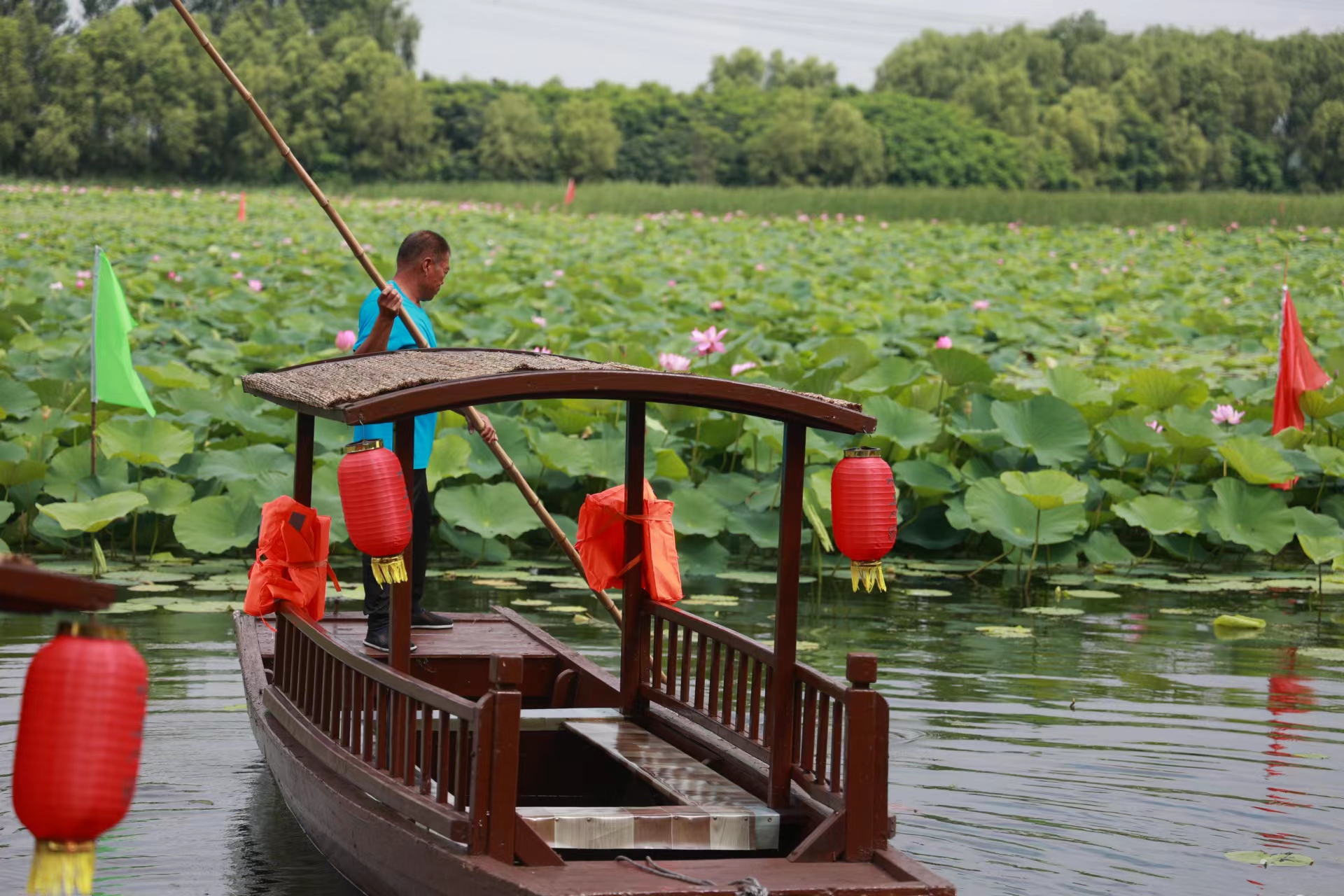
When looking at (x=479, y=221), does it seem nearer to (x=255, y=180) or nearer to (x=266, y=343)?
(x=266, y=343)

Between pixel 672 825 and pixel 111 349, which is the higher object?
pixel 111 349

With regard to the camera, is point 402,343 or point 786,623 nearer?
point 786,623

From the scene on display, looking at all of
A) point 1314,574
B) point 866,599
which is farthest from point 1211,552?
point 866,599

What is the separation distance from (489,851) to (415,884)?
309 mm

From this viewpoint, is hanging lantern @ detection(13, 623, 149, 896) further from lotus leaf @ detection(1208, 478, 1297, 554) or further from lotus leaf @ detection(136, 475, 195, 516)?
lotus leaf @ detection(1208, 478, 1297, 554)

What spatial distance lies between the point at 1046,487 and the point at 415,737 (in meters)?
3.93

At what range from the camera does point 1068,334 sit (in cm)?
1270

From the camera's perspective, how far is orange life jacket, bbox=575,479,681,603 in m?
4.01

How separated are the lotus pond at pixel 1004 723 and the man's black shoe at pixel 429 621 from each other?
2.00 feet

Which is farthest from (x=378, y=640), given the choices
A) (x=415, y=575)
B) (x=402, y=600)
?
(x=402, y=600)

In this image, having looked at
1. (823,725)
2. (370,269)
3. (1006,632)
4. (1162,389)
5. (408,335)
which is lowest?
(1006,632)

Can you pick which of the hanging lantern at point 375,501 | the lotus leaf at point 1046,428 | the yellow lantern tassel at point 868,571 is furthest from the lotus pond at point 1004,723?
the hanging lantern at point 375,501

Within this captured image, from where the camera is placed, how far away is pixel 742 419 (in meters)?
7.85

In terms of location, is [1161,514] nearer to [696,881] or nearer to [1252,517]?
[1252,517]
